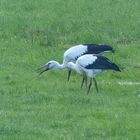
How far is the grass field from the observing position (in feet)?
38.5

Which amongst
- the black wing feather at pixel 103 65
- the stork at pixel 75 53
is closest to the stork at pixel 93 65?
the black wing feather at pixel 103 65

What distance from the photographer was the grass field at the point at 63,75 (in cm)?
1173

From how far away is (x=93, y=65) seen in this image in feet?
48.3

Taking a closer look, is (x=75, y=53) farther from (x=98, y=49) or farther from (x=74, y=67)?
(x=74, y=67)

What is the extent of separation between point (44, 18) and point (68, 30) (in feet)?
4.26

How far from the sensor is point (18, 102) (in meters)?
13.4

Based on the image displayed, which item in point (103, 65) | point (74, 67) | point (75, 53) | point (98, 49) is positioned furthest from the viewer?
point (75, 53)

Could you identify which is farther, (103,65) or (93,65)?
(93,65)

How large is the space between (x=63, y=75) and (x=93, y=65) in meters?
1.93

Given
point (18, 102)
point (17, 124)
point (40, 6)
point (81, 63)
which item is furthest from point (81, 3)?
point (17, 124)

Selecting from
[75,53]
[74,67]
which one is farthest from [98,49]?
[74,67]

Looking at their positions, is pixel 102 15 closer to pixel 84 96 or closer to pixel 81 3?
pixel 81 3

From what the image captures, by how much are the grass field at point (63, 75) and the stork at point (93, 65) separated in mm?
323

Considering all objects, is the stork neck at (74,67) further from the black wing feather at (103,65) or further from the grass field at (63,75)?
the black wing feather at (103,65)
